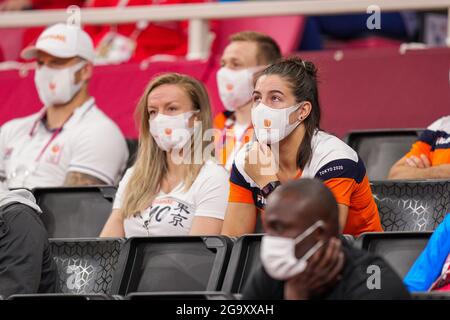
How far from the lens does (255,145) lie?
464 cm

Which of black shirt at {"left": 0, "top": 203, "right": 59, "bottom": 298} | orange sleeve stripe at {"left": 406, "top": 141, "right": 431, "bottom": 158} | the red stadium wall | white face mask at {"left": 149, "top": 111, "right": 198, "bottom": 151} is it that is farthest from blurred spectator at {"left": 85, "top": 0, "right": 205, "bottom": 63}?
black shirt at {"left": 0, "top": 203, "right": 59, "bottom": 298}

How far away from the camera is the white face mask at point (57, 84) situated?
616 cm

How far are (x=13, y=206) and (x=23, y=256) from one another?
247 mm

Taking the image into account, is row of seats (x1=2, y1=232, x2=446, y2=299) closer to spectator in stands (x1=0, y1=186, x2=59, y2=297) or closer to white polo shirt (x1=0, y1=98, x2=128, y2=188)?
spectator in stands (x1=0, y1=186, x2=59, y2=297)

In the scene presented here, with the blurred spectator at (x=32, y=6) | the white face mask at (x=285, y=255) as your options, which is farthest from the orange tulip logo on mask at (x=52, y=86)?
the white face mask at (x=285, y=255)

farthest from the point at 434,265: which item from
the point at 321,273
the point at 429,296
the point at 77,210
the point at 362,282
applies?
the point at 77,210

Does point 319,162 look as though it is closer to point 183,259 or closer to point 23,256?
point 183,259

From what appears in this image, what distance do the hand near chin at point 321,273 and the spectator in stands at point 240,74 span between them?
2.66 m

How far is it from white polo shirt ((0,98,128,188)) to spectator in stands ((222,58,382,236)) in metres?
1.35

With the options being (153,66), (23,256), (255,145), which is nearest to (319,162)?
(255,145)

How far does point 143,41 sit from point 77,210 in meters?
2.33

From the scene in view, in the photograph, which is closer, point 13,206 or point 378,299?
point 378,299

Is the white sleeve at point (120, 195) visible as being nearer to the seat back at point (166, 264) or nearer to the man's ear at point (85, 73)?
the seat back at point (166, 264)

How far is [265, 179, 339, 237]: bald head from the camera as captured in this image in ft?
10.1
